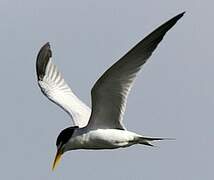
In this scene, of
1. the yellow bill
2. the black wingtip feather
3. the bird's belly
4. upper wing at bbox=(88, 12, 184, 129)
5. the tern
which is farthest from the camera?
the black wingtip feather

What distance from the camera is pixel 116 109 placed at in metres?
12.3

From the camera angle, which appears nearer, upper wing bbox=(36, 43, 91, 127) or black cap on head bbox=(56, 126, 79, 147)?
black cap on head bbox=(56, 126, 79, 147)

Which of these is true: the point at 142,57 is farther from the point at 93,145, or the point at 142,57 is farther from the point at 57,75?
the point at 57,75

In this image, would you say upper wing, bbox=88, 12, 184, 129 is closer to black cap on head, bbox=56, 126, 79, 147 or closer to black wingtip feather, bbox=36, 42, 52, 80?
black cap on head, bbox=56, 126, 79, 147

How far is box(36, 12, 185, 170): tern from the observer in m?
11.0

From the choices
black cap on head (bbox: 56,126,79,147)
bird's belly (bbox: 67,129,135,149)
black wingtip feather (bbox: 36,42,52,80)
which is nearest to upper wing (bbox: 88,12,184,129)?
bird's belly (bbox: 67,129,135,149)

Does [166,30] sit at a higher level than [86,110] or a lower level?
higher

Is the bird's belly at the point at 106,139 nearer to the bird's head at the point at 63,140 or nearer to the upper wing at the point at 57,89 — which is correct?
the bird's head at the point at 63,140

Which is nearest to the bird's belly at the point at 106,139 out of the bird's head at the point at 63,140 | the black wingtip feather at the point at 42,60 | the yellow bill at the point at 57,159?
the bird's head at the point at 63,140

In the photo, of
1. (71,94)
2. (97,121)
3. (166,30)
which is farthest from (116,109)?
(71,94)

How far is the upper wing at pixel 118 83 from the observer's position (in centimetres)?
1083

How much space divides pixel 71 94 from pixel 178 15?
5.29 meters

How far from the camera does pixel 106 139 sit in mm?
12281

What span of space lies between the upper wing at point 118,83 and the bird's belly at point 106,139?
0.13 meters
